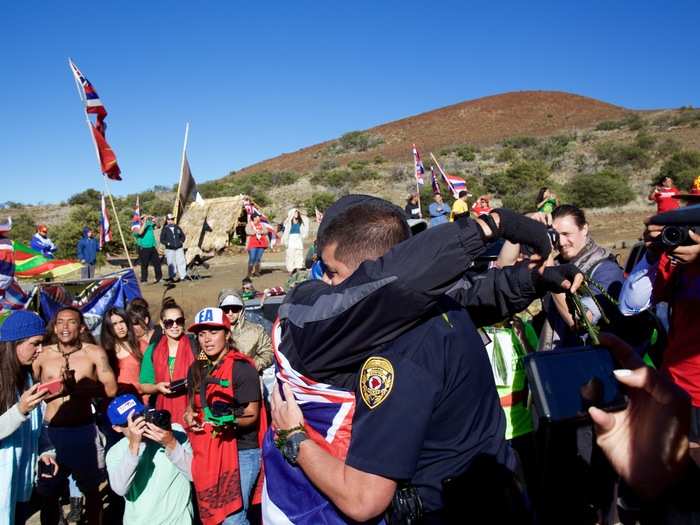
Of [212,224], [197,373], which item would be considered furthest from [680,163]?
[197,373]

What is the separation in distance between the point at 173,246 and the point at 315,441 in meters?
13.3

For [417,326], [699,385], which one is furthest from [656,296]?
[417,326]

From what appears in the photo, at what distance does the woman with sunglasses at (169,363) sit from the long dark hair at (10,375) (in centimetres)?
96

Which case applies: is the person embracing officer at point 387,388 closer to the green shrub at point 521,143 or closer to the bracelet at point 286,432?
the bracelet at point 286,432

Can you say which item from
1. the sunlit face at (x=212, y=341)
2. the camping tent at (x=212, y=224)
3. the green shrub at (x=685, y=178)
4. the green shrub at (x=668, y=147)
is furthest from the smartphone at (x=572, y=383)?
the green shrub at (x=668, y=147)

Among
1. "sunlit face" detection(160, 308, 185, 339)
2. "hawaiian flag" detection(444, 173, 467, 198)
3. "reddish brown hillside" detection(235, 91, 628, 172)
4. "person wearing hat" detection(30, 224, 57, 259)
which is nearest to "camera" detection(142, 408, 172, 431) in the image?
"sunlit face" detection(160, 308, 185, 339)

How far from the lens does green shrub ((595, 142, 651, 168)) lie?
30.5 m

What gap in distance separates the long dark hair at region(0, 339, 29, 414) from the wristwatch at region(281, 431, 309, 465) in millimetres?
2841

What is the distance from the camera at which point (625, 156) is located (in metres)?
31.7

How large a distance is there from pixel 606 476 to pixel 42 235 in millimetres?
14392

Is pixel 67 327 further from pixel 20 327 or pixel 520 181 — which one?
pixel 520 181

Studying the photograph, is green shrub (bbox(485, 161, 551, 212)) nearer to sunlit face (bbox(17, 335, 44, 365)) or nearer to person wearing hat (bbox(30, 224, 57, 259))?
person wearing hat (bbox(30, 224, 57, 259))

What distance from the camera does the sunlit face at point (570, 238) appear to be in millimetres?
3854

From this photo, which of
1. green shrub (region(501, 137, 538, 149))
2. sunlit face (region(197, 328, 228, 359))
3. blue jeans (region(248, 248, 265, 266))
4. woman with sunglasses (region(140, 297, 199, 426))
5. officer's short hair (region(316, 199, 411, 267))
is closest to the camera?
officer's short hair (region(316, 199, 411, 267))
